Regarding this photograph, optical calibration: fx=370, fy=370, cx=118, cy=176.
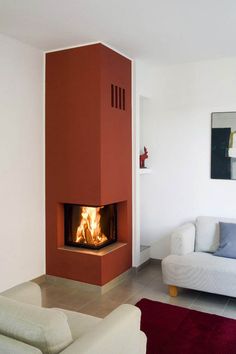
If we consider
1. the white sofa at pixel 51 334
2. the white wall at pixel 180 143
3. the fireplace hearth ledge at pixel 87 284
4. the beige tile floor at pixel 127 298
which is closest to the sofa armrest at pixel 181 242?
the beige tile floor at pixel 127 298

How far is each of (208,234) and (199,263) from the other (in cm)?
57

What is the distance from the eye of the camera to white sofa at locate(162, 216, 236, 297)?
356 cm

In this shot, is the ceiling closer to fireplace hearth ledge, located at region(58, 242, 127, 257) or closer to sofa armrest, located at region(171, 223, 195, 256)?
sofa armrest, located at region(171, 223, 195, 256)

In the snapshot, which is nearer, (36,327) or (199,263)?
(36,327)

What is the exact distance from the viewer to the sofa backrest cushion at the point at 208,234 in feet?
13.6

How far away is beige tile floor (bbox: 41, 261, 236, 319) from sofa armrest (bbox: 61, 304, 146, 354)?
1.57 meters

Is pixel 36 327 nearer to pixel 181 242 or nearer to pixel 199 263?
pixel 199 263

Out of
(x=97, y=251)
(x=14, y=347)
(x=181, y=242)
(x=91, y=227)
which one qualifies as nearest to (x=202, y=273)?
(x=181, y=242)

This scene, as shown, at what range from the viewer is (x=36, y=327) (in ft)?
5.03

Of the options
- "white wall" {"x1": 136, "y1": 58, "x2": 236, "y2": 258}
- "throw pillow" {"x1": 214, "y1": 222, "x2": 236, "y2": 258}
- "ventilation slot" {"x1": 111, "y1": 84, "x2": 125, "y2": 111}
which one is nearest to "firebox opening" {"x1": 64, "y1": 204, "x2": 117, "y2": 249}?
"white wall" {"x1": 136, "y1": 58, "x2": 236, "y2": 258}

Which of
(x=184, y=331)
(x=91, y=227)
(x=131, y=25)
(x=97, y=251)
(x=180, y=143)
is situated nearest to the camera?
(x=184, y=331)

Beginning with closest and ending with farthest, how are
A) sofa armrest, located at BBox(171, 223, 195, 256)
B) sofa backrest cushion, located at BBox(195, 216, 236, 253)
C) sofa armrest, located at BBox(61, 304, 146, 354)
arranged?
sofa armrest, located at BBox(61, 304, 146, 354), sofa armrest, located at BBox(171, 223, 195, 256), sofa backrest cushion, located at BBox(195, 216, 236, 253)

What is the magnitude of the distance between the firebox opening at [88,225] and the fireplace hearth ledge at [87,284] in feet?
1.30

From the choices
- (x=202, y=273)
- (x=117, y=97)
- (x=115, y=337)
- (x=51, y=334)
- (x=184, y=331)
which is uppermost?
(x=117, y=97)
